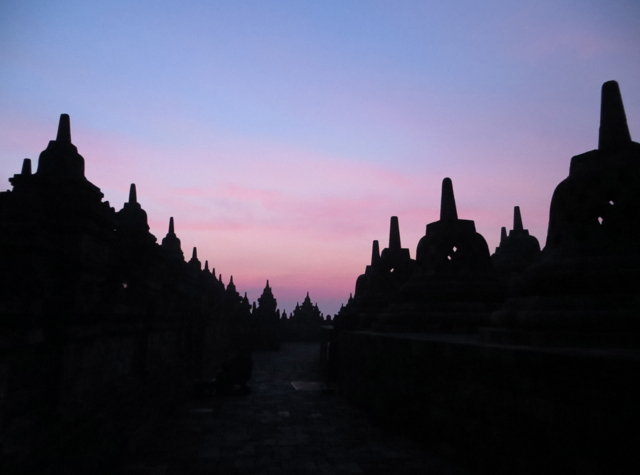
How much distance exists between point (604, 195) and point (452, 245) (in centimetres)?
534

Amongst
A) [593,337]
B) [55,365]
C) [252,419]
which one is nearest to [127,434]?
[55,365]

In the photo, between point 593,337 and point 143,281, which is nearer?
point 593,337

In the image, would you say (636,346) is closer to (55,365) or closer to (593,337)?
(593,337)

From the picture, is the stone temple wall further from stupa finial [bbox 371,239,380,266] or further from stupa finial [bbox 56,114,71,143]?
stupa finial [bbox 371,239,380,266]

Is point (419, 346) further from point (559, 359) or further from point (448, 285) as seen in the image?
point (448, 285)

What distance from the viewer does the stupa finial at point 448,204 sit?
446 inches

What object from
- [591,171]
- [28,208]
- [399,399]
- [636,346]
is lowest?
[399,399]

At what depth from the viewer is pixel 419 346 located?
7.37 m

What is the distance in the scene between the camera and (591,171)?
239 inches

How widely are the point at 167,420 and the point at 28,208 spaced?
18.7 ft

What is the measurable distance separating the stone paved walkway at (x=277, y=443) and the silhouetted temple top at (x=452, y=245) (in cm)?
384

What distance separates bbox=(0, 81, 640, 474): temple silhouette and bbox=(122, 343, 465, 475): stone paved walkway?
39 centimetres

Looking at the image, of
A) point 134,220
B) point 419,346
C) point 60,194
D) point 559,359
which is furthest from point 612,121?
point 134,220

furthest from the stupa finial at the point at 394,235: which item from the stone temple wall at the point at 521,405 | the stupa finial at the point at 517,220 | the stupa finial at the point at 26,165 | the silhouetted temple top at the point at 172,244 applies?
the stupa finial at the point at 26,165
